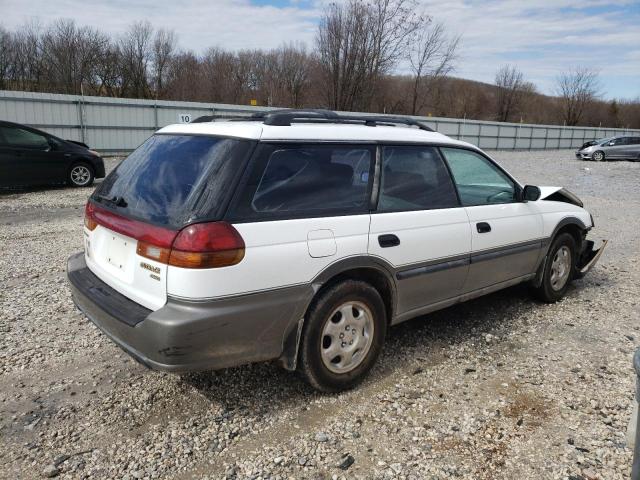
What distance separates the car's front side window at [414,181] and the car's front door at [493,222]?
0.52ft

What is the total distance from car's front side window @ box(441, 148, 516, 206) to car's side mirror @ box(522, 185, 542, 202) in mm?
116

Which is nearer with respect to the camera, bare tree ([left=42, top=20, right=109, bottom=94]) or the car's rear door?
the car's rear door

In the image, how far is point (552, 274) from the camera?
500 cm

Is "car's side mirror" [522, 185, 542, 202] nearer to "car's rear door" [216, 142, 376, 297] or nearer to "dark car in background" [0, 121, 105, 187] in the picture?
"car's rear door" [216, 142, 376, 297]

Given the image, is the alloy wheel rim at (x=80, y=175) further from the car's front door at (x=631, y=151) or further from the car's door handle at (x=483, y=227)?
the car's front door at (x=631, y=151)

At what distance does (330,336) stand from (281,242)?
29.4 inches

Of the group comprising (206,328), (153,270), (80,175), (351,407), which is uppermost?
(153,270)

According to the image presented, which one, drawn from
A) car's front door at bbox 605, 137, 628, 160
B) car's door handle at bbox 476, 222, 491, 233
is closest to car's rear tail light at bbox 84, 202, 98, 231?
car's door handle at bbox 476, 222, 491, 233

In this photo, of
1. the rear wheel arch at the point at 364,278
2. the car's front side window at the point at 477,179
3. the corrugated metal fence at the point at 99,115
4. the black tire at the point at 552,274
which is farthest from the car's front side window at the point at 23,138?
the black tire at the point at 552,274

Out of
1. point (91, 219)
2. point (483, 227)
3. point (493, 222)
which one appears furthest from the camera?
point (493, 222)

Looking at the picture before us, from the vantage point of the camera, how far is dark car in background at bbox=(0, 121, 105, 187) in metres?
10.4

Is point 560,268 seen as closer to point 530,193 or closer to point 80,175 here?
point 530,193

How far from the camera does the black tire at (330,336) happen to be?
9.77ft

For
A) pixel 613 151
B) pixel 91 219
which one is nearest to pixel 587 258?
pixel 91 219
